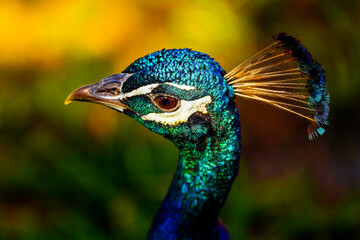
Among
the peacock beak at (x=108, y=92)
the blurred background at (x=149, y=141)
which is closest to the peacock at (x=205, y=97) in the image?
the peacock beak at (x=108, y=92)

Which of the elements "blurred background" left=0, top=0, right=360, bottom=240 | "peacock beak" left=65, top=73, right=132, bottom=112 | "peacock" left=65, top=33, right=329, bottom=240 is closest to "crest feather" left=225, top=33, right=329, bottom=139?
"peacock" left=65, top=33, right=329, bottom=240

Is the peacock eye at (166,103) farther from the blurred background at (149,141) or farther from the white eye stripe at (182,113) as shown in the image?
the blurred background at (149,141)

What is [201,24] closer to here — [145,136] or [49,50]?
[145,136]

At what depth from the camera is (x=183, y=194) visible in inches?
44.8

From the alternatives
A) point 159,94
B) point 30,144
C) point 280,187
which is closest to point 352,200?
point 280,187

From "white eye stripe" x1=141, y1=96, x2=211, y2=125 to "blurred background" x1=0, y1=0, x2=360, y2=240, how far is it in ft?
3.92

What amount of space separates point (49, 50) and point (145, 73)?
2.61m

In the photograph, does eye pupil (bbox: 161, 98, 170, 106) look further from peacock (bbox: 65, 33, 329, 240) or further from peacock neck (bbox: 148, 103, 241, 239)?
peacock neck (bbox: 148, 103, 241, 239)

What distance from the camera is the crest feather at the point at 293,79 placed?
0.97 m

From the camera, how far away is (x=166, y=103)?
0.99 meters

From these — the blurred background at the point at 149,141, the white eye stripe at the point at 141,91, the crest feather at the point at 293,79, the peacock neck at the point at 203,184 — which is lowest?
the peacock neck at the point at 203,184

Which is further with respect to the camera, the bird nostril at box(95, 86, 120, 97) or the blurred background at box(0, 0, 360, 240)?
the blurred background at box(0, 0, 360, 240)

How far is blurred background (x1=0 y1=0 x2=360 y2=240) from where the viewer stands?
2162mm

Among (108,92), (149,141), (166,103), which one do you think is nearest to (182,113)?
(166,103)
